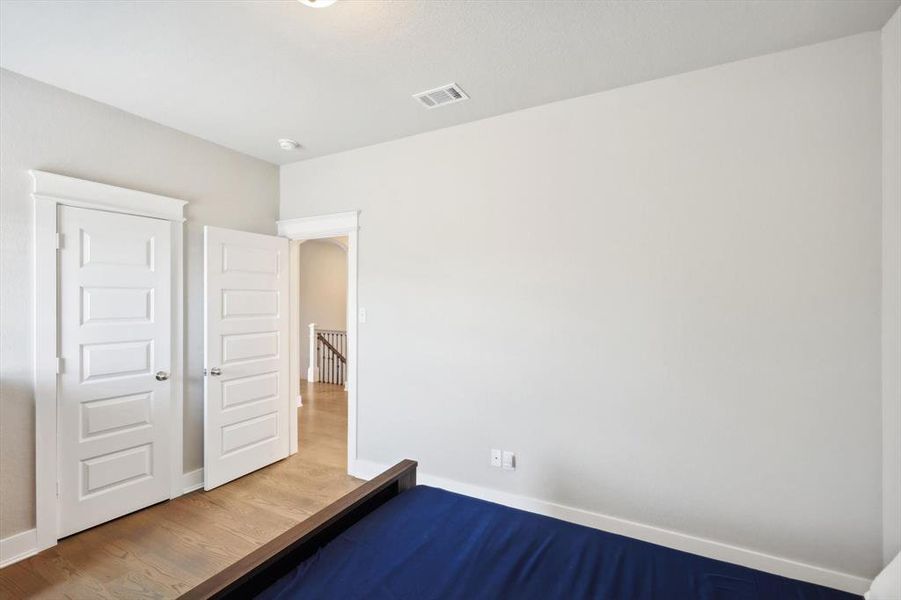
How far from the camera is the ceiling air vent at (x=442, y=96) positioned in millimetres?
2518

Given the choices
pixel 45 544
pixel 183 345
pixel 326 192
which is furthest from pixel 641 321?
pixel 45 544

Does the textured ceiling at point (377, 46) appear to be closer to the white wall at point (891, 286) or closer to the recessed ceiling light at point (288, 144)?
the white wall at point (891, 286)

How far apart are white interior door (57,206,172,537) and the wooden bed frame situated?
206 centimetres

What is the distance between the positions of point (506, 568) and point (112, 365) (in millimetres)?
2889

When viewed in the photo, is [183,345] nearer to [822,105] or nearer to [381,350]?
[381,350]

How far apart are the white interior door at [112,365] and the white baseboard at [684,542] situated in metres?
2.12

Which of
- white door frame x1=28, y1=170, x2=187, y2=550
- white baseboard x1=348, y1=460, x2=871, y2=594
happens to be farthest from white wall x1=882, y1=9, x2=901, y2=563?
white door frame x1=28, y1=170, x2=187, y2=550

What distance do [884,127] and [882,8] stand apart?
0.52 meters

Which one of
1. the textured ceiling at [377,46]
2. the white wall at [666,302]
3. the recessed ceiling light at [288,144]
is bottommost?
the white wall at [666,302]

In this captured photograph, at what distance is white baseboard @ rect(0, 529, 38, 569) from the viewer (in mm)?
2285

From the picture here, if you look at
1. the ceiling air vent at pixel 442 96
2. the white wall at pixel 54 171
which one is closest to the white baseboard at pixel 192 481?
the white wall at pixel 54 171

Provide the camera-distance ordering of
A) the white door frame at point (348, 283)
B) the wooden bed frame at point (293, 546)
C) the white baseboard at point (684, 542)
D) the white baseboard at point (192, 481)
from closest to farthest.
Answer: the wooden bed frame at point (293, 546) → the white baseboard at point (684, 542) → the white baseboard at point (192, 481) → the white door frame at point (348, 283)

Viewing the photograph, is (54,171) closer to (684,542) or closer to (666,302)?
(666,302)

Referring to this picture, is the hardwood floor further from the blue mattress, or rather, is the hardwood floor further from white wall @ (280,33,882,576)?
the blue mattress
